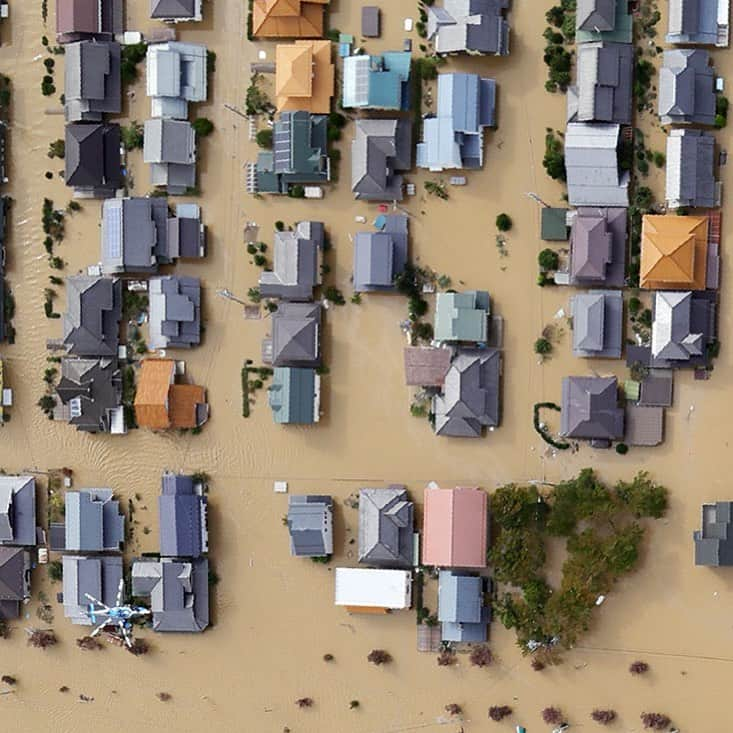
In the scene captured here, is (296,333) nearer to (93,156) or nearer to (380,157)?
(380,157)

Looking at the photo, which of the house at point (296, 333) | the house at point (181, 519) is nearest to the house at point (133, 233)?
the house at point (296, 333)

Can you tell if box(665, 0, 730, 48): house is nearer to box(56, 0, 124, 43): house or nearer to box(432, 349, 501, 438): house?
box(432, 349, 501, 438): house

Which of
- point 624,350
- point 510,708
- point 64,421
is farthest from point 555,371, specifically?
point 64,421

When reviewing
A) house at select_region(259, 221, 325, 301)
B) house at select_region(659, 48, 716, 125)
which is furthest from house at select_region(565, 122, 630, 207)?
house at select_region(259, 221, 325, 301)

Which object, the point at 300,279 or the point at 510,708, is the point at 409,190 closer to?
the point at 300,279

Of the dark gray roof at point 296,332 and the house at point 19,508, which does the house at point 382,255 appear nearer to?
the dark gray roof at point 296,332
